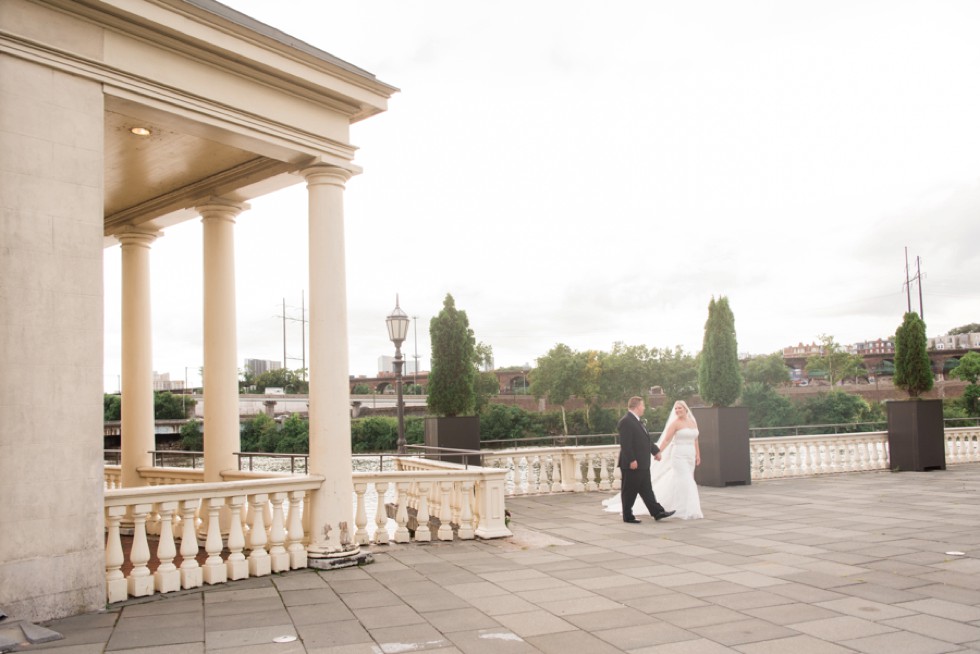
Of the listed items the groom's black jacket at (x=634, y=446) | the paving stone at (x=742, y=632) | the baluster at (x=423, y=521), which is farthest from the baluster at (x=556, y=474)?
the paving stone at (x=742, y=632)

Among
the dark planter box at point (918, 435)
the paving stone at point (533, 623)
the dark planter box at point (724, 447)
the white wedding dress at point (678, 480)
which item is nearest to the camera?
the paving stone at point (533, 623)

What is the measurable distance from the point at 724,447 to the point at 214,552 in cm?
1085

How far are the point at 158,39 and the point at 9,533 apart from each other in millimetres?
4324

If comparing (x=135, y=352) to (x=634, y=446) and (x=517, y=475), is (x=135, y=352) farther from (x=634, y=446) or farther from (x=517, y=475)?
(x=634, y=446)

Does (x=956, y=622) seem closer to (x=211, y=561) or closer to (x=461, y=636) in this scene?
(x=461, y=636)

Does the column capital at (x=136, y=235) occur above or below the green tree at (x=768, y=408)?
above

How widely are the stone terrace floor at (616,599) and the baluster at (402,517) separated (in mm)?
198

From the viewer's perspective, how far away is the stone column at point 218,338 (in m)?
10.1

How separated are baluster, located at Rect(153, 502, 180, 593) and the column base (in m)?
1.40

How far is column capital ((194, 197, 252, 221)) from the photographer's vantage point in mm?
9961

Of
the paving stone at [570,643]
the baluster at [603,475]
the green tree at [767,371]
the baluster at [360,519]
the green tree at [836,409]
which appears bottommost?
the green tree at [836,409]

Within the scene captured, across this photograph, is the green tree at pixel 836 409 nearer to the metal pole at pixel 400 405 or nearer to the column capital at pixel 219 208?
the metal pole at pixel 400 405

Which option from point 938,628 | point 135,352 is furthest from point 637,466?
point 135,352

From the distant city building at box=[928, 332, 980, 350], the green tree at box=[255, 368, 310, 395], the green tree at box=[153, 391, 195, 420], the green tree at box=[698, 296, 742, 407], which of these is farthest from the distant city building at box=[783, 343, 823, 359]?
the green tree at box=[698, 296, 742, 407]
